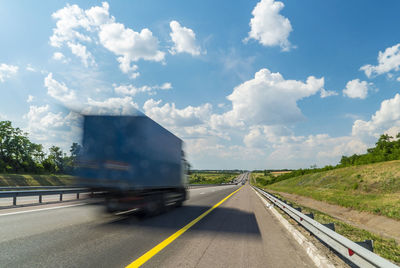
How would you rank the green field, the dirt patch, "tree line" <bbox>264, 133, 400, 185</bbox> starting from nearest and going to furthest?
the dirt patch → the green field → "tree line" <bbox>264, 133, 400, 185</bbox>

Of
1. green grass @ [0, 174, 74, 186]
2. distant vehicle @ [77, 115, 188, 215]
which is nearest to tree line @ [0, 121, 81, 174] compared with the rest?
green grass @ [0, 174, 74, 186]

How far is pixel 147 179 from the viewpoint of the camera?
9227 millimetres

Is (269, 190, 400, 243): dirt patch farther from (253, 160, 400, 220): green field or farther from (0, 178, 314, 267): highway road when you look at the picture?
(0, 178, 314, 267): highway road

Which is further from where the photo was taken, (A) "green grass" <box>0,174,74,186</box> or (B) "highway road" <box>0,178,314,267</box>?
(A) "green grass" <box>0,174,74,186</box>

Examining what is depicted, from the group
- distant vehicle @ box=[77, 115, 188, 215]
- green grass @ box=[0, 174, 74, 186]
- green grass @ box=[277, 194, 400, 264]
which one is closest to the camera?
green grass @ box=[277, 194, 400, 264]

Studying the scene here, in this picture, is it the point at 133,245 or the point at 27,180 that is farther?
the point at 27,180

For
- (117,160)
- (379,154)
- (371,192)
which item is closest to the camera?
(117,160)

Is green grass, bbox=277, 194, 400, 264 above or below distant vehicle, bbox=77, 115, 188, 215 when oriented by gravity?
below

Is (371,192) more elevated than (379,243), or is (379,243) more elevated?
(379,243)

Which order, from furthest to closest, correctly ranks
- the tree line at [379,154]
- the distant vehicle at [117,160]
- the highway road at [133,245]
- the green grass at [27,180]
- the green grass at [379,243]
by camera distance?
1. the tree line at [379,154]
2. the green grass at [27,180]
3. the distant vehicle at [117,160]
4. the green grass at [379,243]
5. the highway road at [133,245]

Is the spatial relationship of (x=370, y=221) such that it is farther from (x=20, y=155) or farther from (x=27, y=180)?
(x=20, y=155)

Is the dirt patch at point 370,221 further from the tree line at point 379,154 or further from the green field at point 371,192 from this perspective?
the tree line at point 379,154

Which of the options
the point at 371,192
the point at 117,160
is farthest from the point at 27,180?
the point at 371,192

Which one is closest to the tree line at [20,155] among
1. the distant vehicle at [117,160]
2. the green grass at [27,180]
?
the green grass at [27,180]
